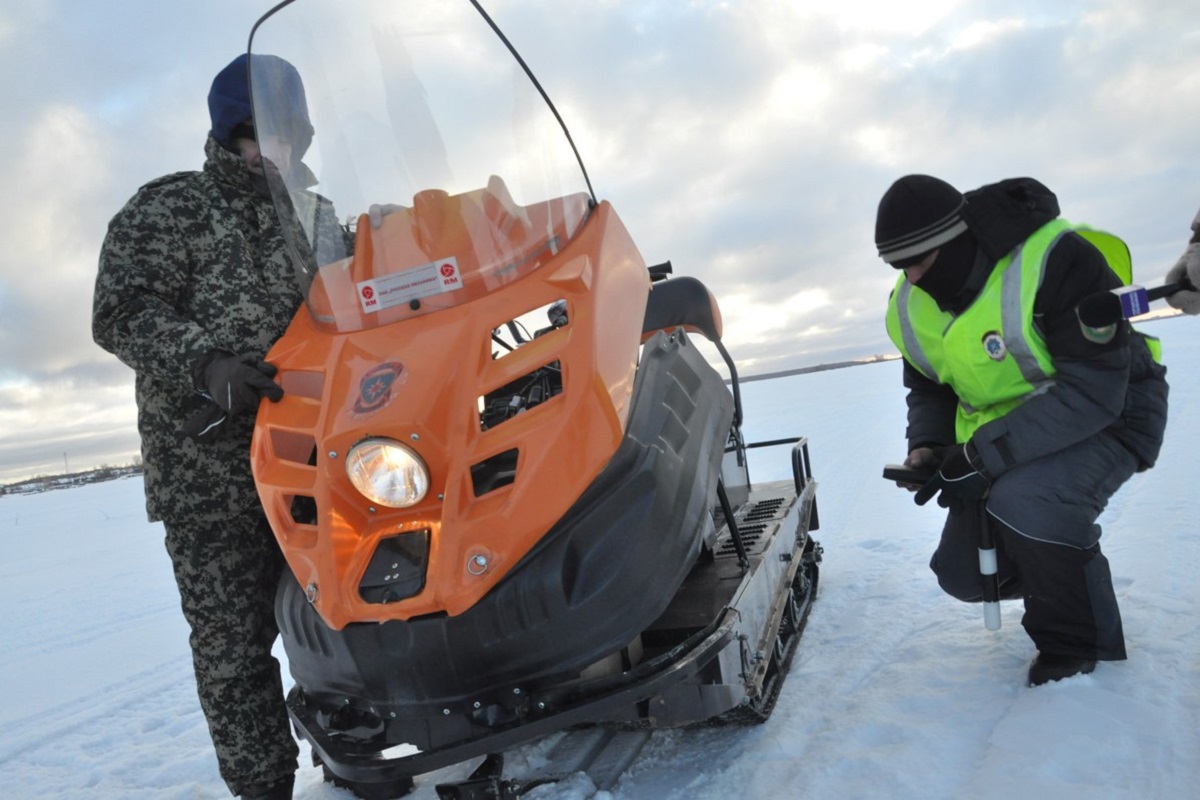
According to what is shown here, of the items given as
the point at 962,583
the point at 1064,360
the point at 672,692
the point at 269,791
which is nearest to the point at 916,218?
the point at 1064,360

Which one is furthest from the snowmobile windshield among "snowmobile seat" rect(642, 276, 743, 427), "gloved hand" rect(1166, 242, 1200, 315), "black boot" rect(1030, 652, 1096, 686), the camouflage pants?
"black boot" rect(1030, 652, 1096, 686)

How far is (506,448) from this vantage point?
70.9 inches

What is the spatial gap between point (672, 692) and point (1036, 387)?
5.04ft

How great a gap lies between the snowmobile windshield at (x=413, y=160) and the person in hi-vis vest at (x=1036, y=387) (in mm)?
1157

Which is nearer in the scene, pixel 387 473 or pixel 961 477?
pixel 387 473

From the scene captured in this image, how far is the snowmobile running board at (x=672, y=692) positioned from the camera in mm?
1732

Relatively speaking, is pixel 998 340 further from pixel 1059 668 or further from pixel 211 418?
pixel 211 418

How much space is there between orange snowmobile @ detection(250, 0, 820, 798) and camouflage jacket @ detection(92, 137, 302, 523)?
240 mm

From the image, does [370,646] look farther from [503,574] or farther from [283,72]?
[283,72]

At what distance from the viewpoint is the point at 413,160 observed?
2.20 meters

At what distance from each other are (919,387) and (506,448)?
73.4 inches

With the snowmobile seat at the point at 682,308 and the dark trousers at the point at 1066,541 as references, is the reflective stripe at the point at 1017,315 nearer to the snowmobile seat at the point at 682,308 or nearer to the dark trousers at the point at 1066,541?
the dark trousers at the point at 1066,541

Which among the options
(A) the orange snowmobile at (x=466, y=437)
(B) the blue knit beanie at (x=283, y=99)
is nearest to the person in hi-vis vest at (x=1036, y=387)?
(A) the orange snowmobile at (x=466, y=437)

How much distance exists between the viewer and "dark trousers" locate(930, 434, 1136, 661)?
245cm
